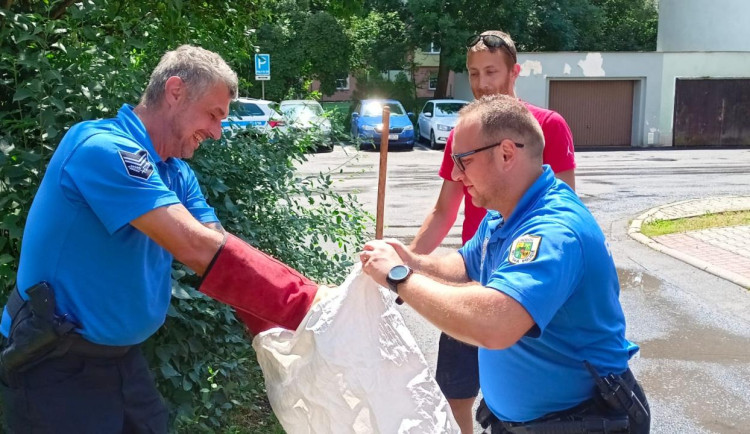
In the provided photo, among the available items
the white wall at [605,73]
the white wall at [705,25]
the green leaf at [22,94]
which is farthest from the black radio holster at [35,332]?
the white wall at [705,25]

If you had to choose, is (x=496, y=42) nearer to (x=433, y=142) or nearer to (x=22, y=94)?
(x=22, y=94)

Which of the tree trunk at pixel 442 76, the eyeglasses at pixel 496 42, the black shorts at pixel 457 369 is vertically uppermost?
the tree trunk at pixel 442 76

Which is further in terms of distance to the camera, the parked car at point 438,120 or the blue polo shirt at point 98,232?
the parked car at point 438,120

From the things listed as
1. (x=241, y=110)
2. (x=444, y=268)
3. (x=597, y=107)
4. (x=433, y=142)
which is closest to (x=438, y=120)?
(x=433, y=142)

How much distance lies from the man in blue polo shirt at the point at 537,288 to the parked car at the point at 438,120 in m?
23.5

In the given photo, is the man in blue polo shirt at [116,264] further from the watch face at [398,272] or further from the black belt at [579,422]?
the black belt at [579,422]

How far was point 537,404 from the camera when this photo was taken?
2350 mm

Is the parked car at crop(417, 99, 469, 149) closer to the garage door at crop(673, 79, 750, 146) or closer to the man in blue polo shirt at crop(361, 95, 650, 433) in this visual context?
the garage door at crop(673, 79, 750, 146)

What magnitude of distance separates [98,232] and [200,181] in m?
1.82

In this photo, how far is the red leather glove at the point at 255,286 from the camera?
2.32 m

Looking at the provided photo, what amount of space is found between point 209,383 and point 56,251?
5.47 feet

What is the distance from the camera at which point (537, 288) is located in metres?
2.02

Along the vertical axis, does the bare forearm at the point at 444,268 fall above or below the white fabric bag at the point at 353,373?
above

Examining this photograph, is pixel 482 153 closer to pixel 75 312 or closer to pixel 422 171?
pixel 75 312
